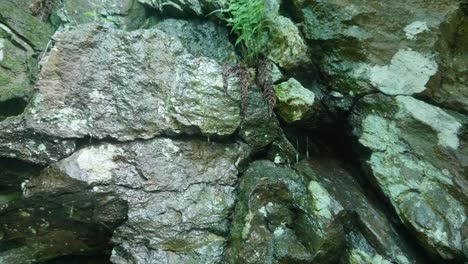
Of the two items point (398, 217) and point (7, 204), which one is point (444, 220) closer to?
point (398, 217)

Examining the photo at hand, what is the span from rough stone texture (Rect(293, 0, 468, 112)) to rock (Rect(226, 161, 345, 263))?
116 cm

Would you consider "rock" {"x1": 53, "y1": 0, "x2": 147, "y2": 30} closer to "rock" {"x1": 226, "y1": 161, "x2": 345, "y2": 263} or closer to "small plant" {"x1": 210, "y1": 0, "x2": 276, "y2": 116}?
"small plant" {"x1": 210, "y1": 0, "x2": 276, "y2": 116}

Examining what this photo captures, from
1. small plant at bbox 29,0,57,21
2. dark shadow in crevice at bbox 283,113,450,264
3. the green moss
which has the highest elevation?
small plant at bbox 29,0,57,21

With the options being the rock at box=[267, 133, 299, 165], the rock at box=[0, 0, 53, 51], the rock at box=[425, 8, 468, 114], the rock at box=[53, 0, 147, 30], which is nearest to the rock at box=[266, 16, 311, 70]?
the rock at box=[267, 133, 299, 165]

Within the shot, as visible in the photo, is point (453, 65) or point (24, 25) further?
point (24, 25)

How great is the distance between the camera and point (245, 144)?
3740mm

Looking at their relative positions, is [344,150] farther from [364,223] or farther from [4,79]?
[4,79]

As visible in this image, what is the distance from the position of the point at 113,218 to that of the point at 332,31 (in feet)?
8.94

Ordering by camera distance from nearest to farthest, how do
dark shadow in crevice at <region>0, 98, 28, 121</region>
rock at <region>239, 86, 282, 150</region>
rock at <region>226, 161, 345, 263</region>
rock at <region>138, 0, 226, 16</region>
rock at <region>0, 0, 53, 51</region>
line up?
rock at <region>226, 161, 345, 263</region> < dark shadow in crevice at <region>0, 98, 28, 121</region> < rock at <region>239, 86, 282, 150</region> < rock at <region>0, 0, 53, 51</region> < rock at <region>138, 0, 226, 16</region>

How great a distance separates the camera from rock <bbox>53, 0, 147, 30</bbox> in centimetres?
436

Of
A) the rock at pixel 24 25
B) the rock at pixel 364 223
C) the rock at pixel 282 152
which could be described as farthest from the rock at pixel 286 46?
the rock at pixel 24 25

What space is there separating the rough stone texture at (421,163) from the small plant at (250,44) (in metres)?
0.97

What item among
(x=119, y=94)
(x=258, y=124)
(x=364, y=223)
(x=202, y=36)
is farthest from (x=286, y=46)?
(x=364, y=223)

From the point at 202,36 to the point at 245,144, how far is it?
1427 millimetres
